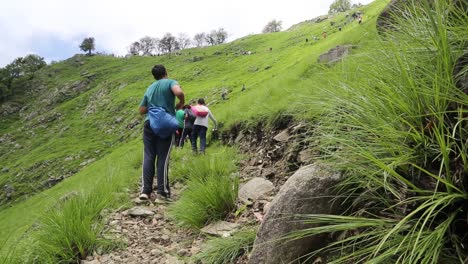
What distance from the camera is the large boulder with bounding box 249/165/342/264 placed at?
2.98m

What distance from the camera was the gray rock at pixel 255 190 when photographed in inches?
201

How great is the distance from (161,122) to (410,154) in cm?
482

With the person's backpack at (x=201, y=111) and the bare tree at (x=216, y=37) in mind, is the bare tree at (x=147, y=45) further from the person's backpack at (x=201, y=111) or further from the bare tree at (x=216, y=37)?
the person's backpack at (x=201, y=111)

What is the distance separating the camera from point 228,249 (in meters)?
3.66

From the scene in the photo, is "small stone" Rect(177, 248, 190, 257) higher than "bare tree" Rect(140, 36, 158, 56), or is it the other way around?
"bare tree" Rect(140, 36, 158, 56)

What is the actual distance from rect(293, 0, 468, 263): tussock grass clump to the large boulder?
15 cm

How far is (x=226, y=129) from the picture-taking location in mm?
12773

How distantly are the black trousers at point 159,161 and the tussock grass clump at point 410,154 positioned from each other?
169 inches

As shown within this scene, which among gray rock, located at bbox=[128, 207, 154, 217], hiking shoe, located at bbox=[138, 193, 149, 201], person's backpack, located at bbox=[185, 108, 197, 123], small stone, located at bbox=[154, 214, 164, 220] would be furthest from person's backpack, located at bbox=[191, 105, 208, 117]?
small stone, located at bbox=[154, 214, 164, 220]

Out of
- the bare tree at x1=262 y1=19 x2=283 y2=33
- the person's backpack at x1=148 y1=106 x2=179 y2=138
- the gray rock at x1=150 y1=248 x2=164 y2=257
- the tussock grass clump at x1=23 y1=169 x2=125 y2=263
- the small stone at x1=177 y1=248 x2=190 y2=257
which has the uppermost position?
the bare tree at x1=262 y1=19 x2=283 y2=33

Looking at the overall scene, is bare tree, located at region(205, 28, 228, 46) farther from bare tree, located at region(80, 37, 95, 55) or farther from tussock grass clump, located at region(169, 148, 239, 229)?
tussock grass clump, located at region(169, 148, 239, 229)

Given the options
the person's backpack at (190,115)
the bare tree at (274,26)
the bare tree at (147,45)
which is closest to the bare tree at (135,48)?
the bare tree at (147,45)

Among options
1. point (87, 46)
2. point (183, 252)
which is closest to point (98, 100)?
point (87, 46)

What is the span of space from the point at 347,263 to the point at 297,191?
0.78 metres
